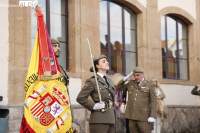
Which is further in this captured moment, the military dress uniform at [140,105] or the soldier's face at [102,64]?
the military dress uniform at [140,105]

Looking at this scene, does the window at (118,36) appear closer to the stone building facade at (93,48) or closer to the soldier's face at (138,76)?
the stone building facade at (93,48)

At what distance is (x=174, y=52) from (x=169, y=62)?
17.6 inches

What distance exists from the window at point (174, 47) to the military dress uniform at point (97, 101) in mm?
8631

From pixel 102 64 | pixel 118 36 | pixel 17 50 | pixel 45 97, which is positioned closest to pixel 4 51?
pixel 17 50

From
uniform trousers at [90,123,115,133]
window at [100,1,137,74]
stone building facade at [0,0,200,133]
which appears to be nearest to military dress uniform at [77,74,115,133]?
uniform trousers at [90,123,115,133]

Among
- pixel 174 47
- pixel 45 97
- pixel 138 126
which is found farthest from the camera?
pixel 174 47

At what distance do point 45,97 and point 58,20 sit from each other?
605 cm

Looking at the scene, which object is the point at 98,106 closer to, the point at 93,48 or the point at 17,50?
the point at 17,50

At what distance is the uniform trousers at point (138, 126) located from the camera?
10.2 m

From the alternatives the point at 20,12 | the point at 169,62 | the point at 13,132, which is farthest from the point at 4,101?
the point at 169,62

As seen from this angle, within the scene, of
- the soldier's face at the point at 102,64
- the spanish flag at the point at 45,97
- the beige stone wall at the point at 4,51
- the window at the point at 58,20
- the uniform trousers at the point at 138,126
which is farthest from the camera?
the window at the point at 58,20

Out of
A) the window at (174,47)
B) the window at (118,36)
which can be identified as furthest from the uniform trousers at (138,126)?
the window at (174,47)

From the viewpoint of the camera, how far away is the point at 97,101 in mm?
7934

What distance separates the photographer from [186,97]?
17031 mm
